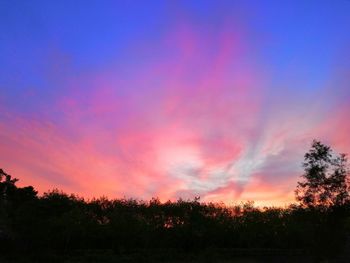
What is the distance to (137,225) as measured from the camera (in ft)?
137

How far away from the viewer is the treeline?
37.6 meters

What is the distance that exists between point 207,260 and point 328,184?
34.0ft

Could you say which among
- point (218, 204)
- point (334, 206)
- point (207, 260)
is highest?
point (218, 204)

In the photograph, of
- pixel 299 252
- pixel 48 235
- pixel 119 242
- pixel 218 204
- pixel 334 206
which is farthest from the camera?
pixel 218 204

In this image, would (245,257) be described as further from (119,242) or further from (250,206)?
(119,242)

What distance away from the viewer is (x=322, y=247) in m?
30.7

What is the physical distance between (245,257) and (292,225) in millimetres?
6248

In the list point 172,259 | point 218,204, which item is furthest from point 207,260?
point 218,204

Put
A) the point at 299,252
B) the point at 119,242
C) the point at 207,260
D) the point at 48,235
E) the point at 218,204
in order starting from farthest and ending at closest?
1. the point at 218,204
2. the point at 299,252
3. the point at 119,242
4. the point at 48,235
5. the point at 207,260

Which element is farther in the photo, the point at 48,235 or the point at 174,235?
the point at 174,235

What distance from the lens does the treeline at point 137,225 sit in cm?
3759

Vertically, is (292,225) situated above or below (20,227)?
above

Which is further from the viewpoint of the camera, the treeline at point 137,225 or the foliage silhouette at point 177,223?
the treeline at point 137,225

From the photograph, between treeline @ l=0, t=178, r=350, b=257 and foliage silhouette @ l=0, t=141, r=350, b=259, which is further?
treeline @ l=0, t=178, r=350, b=257
